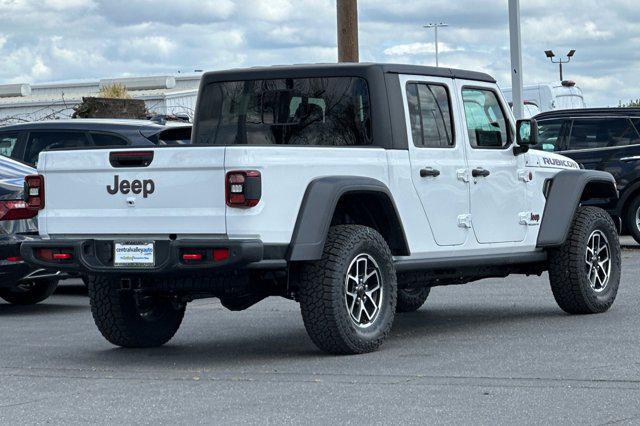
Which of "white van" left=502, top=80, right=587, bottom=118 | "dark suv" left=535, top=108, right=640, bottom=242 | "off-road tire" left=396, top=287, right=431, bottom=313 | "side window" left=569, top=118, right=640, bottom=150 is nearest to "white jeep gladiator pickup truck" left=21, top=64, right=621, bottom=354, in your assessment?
"off-road tire" left=396, top=287, right=431, bottom=313

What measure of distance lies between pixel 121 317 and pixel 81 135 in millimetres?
4924

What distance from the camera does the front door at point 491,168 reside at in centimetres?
1052

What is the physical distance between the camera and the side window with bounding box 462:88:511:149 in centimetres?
1066

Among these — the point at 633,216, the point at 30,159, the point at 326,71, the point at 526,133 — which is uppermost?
the point at 326,71

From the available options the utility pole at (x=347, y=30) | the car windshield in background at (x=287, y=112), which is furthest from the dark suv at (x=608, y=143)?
the car windshield in background at (x=287, y=112)

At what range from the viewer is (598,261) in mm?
11562

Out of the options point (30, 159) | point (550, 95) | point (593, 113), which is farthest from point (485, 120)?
point (550, 95)

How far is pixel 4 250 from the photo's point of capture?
1202cm

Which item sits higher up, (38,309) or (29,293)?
(29,293)

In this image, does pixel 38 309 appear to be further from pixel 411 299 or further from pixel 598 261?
pixel 598 261

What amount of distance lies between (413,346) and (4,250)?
13.2 ft

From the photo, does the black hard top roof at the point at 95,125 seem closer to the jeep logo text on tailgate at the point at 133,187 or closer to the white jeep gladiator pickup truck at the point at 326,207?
the white jeep gladiator pickup truck at the point at 326,207

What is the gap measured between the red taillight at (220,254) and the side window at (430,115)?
1968mm

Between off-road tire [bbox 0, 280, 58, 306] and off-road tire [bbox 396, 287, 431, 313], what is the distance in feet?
11.2
